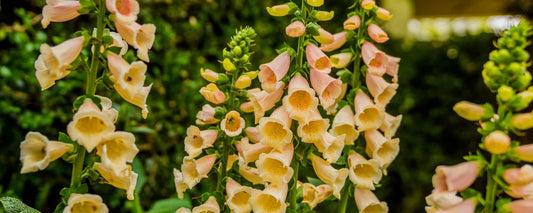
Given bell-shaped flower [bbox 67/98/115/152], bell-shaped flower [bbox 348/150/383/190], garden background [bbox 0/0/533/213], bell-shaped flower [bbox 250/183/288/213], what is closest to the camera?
bell-shaped flower [bbox 67/98/115/152]

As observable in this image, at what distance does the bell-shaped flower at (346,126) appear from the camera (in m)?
0.86

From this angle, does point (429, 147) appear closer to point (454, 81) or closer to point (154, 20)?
point (454, 81)

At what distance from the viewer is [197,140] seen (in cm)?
82

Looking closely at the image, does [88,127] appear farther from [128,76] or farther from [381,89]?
[381,89]

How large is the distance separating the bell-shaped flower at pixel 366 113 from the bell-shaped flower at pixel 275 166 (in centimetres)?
15

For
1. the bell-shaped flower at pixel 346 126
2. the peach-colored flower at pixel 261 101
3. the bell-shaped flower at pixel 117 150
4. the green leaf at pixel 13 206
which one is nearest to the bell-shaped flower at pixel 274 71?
the peach-colored flower at pixel 261 101

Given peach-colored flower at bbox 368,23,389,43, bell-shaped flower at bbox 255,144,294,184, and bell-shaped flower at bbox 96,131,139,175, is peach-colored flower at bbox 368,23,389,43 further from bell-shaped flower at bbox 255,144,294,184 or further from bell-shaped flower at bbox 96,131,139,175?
bell-shaped flower at bbox 96,131,139,175

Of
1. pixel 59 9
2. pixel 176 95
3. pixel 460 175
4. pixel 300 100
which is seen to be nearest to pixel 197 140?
pixel 300 100

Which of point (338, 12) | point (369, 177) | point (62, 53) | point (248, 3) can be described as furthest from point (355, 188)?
point (338, 12)

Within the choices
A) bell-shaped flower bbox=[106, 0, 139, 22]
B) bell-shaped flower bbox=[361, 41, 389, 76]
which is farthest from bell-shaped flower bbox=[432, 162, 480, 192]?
bell-shaped flower bbox=[106, 0, 139, 22]

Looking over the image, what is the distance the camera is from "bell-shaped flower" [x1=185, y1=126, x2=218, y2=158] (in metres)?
0.80

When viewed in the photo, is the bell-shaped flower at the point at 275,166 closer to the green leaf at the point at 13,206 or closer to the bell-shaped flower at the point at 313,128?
the bell-shaped flower at the point at 313,128

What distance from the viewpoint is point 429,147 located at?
122 inches

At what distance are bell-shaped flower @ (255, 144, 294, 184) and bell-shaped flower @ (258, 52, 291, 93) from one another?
10 centimetres
